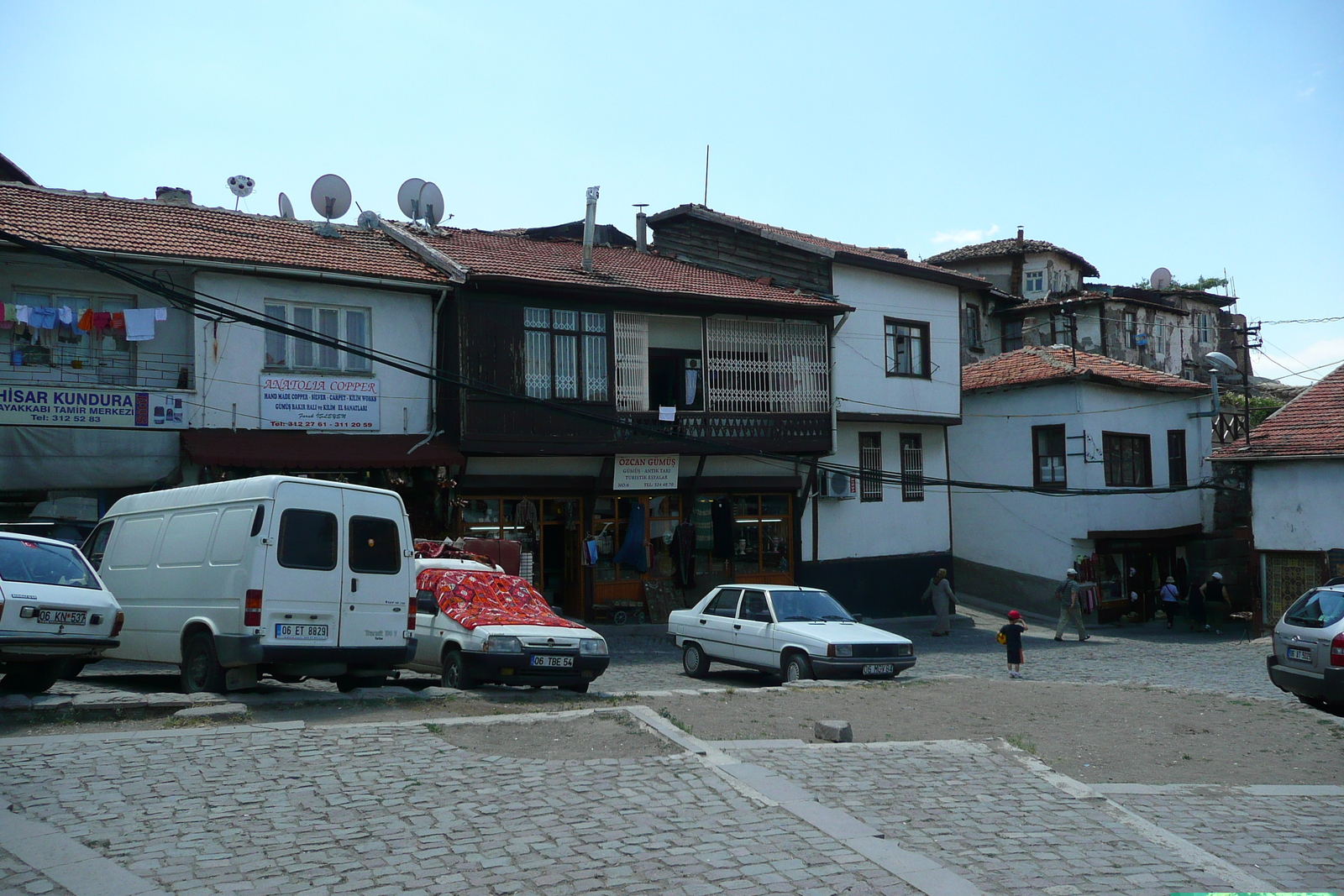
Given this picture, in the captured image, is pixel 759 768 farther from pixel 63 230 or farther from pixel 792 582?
pixel 792 582

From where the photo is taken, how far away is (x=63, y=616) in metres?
10.1

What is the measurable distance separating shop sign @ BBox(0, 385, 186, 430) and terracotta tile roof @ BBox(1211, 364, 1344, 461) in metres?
21.5

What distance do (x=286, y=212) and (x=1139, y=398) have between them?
23.5m

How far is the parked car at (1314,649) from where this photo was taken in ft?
41.9

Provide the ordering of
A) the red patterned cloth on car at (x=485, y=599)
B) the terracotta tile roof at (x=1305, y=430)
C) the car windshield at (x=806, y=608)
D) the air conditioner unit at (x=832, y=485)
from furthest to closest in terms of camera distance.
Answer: the air conditioner unit at (x=832, y=485), the terracotta tile roof at (x=1305, y=430), the car windshield at (x=806, y=608), the red patterned cloth on car at (x=485, y=599)

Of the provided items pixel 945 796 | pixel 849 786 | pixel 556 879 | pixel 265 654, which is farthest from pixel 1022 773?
pixel 265 654

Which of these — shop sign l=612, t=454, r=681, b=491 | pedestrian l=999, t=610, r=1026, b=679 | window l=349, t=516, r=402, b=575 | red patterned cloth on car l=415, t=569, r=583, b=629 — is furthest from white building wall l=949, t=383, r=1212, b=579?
window l=349, t=516, r=402, b=575

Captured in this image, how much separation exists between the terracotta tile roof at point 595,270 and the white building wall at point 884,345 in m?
1.14

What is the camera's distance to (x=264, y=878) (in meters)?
5.77

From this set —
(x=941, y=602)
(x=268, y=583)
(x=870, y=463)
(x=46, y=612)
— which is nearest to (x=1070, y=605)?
(x=941, y=602)

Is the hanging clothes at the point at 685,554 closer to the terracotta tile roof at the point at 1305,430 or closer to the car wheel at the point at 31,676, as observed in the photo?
the terracotta tile roof at the point at 1305,430

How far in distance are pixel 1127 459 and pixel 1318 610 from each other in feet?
62.8

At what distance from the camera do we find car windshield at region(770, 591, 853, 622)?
15859 mm

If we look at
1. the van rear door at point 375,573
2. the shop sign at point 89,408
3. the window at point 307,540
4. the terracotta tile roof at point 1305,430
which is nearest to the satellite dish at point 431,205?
the shop sign at point 89,408
